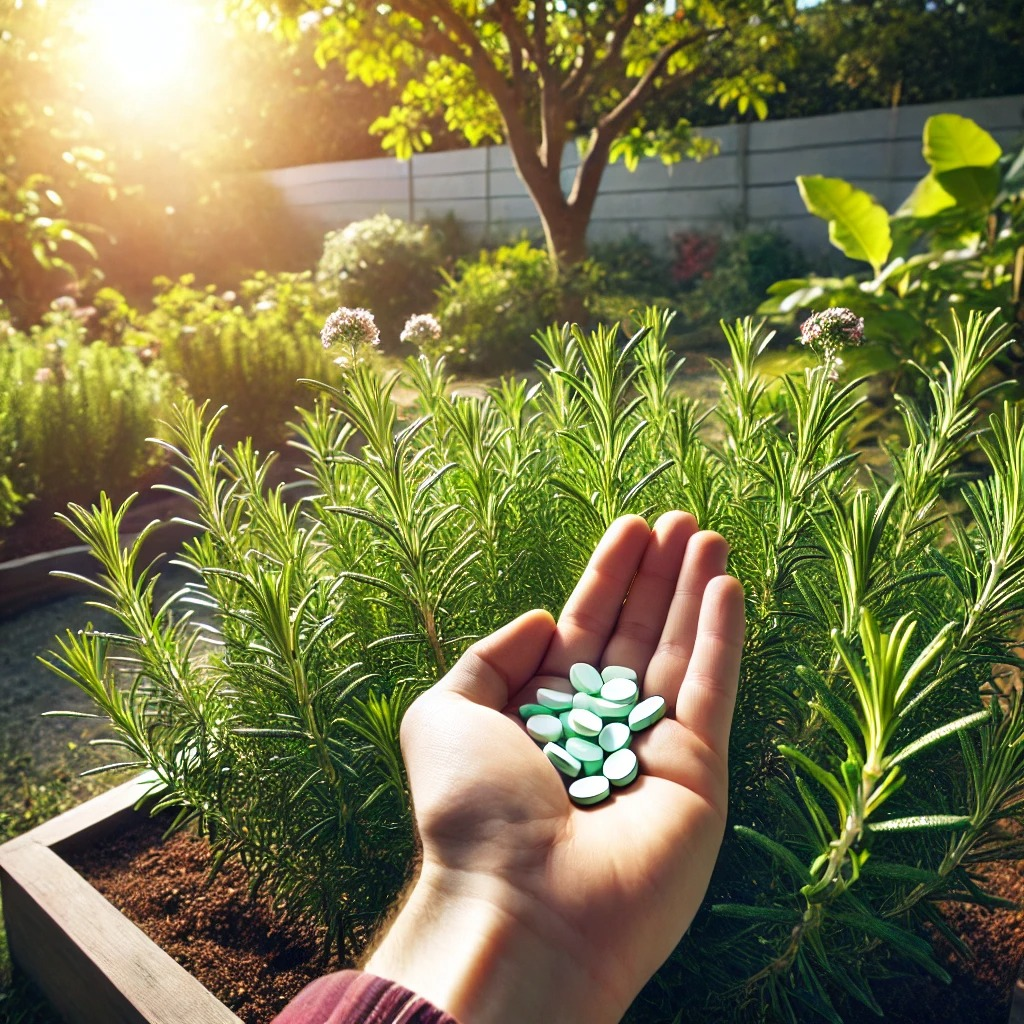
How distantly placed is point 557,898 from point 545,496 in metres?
0.76

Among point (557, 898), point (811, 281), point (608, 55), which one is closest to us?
point (557, 898)

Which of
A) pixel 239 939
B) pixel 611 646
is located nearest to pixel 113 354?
pixel 239 939

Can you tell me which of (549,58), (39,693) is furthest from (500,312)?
(39,693)

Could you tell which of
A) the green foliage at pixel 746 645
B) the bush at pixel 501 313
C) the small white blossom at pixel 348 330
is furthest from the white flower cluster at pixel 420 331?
the bush at pixel 501 313

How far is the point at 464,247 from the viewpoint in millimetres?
12930

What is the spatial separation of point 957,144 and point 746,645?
5.47 meters

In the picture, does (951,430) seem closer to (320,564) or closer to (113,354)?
(320,564)

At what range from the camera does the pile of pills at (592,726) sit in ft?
3.99

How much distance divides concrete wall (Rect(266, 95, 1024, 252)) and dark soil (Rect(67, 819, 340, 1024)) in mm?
8824

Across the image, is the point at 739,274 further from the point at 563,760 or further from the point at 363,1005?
the point at 363,1005

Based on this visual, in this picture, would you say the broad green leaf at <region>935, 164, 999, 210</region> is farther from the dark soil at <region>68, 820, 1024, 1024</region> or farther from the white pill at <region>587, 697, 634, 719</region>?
the white pill at <region>587, 697, 634, 719</region>

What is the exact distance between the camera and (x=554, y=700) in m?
1.30

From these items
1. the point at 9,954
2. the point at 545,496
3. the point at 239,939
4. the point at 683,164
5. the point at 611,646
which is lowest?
the point at 9,954

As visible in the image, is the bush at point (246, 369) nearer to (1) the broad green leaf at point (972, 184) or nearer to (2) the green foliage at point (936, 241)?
(2) the green foliage at point (936, 241)
